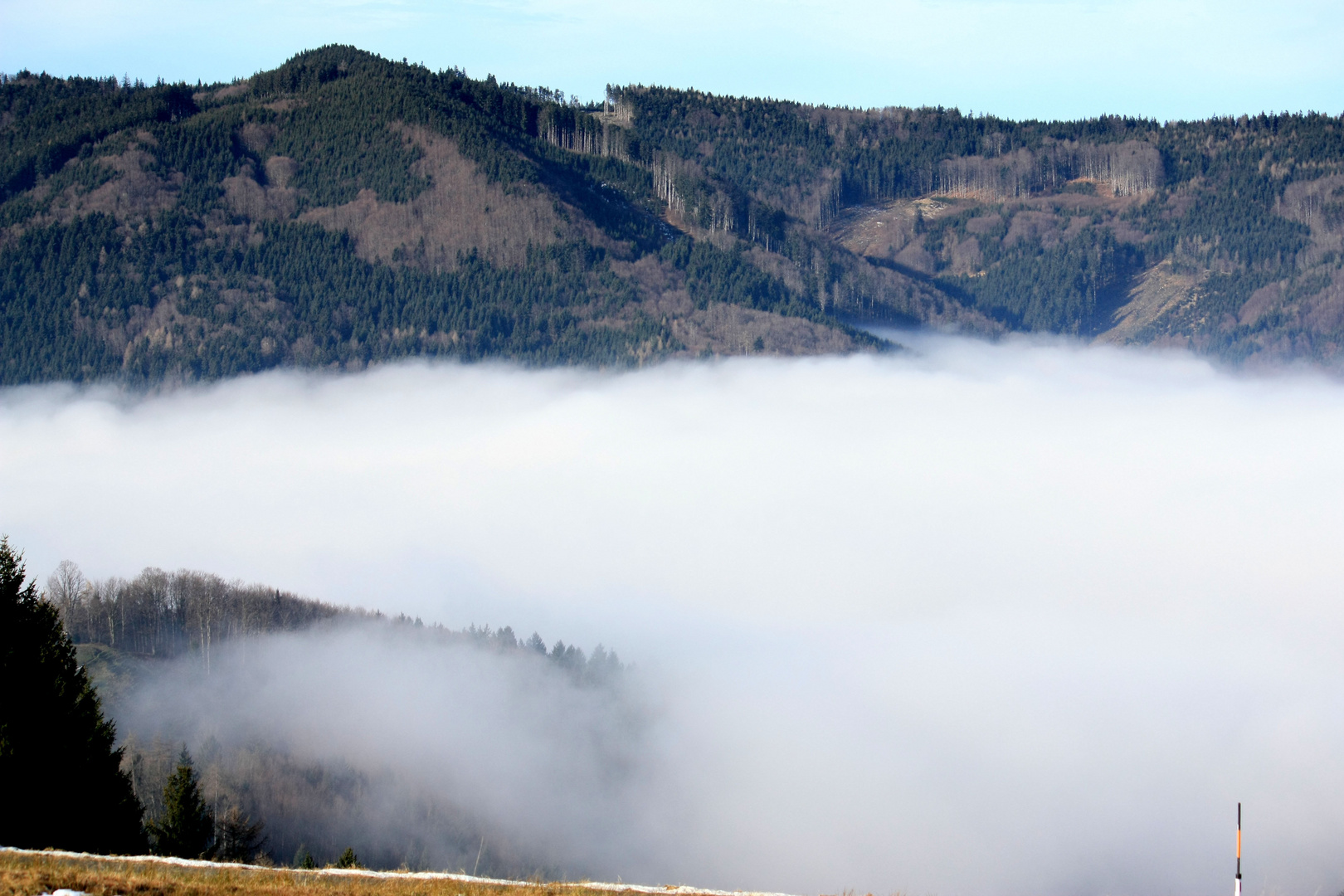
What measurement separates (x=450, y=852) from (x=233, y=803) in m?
35.3

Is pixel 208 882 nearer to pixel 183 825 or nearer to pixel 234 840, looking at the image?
pixel 183 825

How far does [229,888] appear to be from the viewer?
1490 inches

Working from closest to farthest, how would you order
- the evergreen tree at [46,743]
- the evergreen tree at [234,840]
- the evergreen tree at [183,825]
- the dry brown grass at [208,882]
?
the dry brown grass at [208,882]
the evergreen tree at [46,743]
the evergreen tree at [183,825]
the evergreen tree at [234,840]

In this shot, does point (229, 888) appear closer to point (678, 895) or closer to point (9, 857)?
point (9, 857)

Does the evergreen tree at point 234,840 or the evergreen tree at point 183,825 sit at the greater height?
the evergreen tree at point 183,825

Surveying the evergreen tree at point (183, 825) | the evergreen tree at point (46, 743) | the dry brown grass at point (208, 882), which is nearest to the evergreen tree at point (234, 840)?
the evergreen tree at point (183, 825)

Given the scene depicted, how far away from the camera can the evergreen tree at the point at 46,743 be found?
167 ft

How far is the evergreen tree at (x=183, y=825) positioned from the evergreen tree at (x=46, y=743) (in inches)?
693

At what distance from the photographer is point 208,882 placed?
1516 inches

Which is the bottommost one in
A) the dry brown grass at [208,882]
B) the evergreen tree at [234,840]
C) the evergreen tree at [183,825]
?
the evergreen tree at [234,840]

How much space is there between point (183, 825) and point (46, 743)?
1012 inches

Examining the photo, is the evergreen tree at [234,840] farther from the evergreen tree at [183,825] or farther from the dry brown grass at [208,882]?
the dry brown grass at [208,882]

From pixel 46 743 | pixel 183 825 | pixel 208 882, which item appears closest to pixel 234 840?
pixel 183 825

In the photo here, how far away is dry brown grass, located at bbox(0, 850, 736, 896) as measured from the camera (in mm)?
35375
